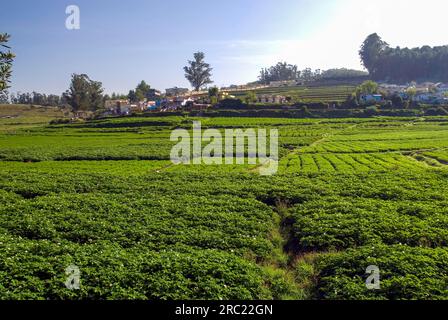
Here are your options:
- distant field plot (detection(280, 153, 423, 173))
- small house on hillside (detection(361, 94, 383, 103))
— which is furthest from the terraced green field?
small house on hillside (detection(361, 94, 383, 103))

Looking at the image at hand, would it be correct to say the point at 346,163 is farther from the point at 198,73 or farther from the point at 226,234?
the point at 198,73

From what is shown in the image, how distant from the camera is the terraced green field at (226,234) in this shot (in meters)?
12.2

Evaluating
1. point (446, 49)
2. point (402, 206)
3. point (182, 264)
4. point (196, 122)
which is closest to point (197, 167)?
point (402, 206)

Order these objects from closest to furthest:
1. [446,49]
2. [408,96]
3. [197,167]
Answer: [197,167], [408,96], [446,49]

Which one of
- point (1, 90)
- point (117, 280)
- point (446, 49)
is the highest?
point (446, 49)

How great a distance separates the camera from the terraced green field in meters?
12.2

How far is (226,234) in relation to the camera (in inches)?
663

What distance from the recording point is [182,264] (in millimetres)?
13328

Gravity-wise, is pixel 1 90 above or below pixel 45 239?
above

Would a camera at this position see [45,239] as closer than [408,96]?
Yes

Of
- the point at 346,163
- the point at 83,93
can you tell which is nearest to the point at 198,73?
the point at 83,93

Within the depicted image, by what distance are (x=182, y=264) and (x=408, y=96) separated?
103 meters

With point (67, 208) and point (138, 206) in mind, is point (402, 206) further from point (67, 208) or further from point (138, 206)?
point (67, 208)

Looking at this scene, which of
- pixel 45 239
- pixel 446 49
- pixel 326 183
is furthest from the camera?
pixel 446 49
